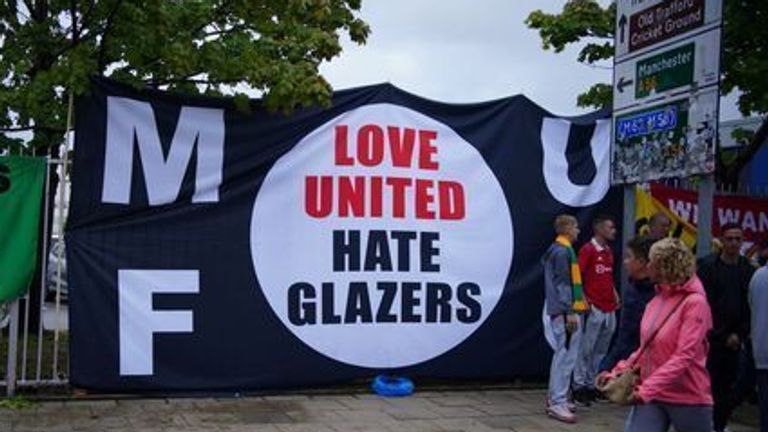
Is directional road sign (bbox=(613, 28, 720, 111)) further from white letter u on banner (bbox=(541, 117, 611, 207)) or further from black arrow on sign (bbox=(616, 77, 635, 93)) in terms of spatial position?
white letter u on banner (bbox=(541, 117, 611, 207))

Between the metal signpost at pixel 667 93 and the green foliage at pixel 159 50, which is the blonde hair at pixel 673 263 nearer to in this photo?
the metal signpost at pixel 667 93

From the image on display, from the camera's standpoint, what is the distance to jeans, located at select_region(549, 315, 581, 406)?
8516 millimetres

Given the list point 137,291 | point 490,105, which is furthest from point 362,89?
point 137,291

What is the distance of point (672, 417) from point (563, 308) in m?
3.68

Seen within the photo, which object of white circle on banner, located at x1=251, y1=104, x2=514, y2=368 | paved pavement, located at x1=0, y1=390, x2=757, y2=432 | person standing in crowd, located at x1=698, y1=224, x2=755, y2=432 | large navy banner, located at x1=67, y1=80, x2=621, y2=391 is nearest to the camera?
paved pavement, located at x1=0, y1=390, x2=757, y2=432

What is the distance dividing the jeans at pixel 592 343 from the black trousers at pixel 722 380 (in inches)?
56.3

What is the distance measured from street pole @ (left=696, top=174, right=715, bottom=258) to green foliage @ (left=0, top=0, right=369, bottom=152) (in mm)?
3451

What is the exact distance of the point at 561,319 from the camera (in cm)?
864

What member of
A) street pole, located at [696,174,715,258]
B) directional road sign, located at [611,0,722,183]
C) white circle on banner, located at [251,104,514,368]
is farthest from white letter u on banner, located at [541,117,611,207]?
street pole, located at [696,174,715,258]

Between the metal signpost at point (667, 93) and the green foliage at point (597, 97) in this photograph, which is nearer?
the metal signpost at point (667, 93)

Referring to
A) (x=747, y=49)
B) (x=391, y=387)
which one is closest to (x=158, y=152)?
(x=391, y=387)

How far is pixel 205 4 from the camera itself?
30.9 ft

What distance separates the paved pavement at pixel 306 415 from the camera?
7520 mm

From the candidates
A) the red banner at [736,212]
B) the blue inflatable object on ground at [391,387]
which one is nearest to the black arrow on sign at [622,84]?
the red banner at [736,212]
